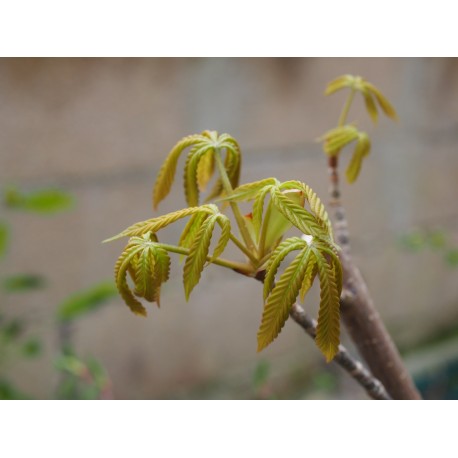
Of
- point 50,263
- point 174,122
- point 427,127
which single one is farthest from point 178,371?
point 427,127

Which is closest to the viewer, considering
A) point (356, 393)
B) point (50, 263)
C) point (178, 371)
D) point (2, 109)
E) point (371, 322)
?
point (371, 322)

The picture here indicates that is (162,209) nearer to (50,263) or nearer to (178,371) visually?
(50,263)

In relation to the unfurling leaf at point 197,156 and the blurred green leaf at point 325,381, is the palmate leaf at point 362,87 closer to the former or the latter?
the unfurling leaf at point 197,156

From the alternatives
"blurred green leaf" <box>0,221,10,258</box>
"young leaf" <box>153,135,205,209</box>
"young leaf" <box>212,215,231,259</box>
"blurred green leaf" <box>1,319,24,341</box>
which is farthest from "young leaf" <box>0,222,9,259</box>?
"young leaf" <box>212,215,231,259</box>

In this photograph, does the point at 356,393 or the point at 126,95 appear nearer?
the point at 126,95

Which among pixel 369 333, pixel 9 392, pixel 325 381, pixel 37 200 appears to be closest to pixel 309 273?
pixel 369 333

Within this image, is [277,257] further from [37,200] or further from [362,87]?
[37,200]

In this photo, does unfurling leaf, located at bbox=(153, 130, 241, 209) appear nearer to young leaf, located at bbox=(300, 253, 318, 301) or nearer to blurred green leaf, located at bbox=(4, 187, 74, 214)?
young leaf, located at bbox=(300, 253, 318, 301)

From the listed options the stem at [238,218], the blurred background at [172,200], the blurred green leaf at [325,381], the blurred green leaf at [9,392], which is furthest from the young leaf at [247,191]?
the blurred green leaf at [325,381]
